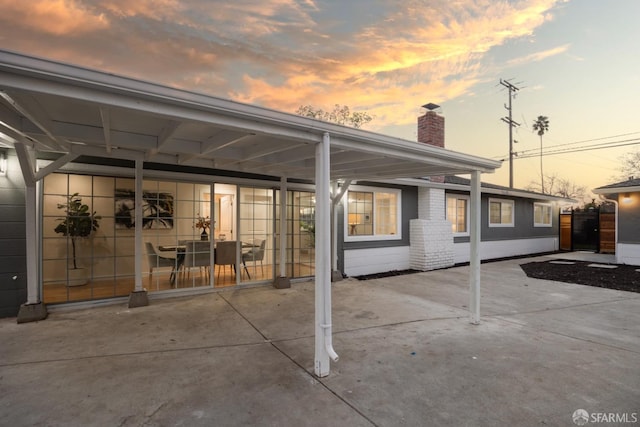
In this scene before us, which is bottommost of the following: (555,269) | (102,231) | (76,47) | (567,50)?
(555,269)

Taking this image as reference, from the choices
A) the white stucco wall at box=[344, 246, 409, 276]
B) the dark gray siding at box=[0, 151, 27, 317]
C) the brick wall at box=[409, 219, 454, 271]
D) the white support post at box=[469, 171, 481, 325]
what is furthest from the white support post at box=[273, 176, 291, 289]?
the brick wall at box=[409, 219, 454, 271]

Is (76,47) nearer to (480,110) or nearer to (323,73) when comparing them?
(323,73)

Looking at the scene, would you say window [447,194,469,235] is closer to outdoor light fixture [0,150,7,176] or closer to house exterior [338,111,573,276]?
house exterior [338,111,573,276]

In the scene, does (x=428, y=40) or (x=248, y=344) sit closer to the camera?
(x=248, y=344)

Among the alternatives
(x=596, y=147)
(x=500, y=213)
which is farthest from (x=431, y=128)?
(x=596, y=147)

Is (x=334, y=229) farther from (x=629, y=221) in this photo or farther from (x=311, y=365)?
(x=629, y=221)

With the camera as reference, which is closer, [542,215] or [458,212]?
[458,212]

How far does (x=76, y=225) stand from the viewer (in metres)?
4.86

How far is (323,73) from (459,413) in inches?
357

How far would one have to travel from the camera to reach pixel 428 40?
696 centimetres

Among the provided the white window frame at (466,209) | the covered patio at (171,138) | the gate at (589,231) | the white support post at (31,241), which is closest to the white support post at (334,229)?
the covered patio at (171,138)

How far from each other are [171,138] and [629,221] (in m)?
13.7

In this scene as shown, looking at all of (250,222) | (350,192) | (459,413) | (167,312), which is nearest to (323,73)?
(350,192)

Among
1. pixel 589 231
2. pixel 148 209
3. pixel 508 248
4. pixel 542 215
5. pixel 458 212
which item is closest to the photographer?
pixel 148 209
